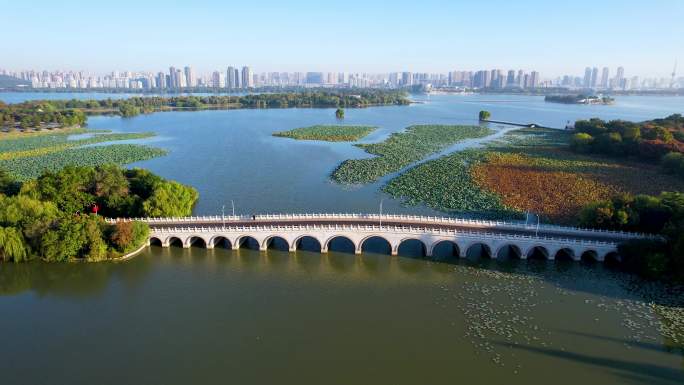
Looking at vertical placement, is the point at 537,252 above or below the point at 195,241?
above

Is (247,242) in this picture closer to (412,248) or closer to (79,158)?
→ (412,248)

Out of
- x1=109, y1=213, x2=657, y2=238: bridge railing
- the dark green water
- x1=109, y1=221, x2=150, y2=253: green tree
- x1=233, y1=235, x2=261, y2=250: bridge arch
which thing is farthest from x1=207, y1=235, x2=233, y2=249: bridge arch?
x1=109, y1=221, x2=150, y2=253: green tree

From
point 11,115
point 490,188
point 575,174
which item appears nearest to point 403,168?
point 490,188

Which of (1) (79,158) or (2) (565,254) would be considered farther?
(1) (79,158)

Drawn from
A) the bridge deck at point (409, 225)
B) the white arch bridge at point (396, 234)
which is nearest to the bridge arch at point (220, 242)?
the white arch bridge at point (396, 234)

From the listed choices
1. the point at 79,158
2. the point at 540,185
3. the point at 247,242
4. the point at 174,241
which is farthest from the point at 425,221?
the point at 79,158
